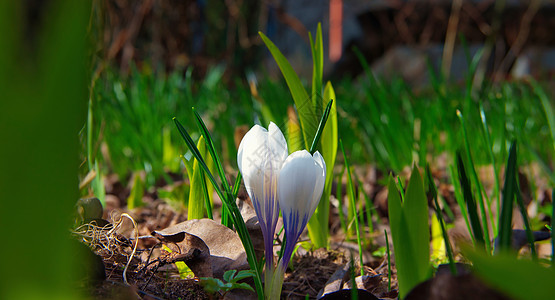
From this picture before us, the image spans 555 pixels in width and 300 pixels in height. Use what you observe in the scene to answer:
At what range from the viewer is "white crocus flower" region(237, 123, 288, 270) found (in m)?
0.59

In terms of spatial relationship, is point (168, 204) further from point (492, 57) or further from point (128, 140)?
point (492, 57)

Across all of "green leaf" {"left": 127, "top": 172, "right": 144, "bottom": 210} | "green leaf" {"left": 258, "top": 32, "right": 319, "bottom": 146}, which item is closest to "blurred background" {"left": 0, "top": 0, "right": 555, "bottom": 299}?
"green leaf" {"left": 127, "top": 172, "right": 144, "bottom": 210}

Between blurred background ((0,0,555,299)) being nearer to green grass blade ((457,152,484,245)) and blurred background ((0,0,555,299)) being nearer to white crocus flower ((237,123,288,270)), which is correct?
white crocus flower ((237,123,288,270))

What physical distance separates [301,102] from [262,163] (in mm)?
273

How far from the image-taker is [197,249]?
0.65 meters

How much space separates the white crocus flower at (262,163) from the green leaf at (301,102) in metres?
0.21

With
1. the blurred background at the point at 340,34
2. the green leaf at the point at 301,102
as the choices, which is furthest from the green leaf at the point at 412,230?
the blurred background at the point at 340,34

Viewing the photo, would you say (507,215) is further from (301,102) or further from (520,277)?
(301,102)

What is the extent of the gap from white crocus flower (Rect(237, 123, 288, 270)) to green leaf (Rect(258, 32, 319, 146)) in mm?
206

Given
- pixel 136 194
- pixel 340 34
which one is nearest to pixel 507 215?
pixel 136 194

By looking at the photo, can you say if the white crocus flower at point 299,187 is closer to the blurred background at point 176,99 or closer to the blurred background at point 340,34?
the blurred background at point 176,99

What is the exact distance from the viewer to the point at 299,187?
57 cm

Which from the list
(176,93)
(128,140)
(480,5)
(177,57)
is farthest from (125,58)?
(480,5)

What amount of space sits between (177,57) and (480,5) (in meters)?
3.84
